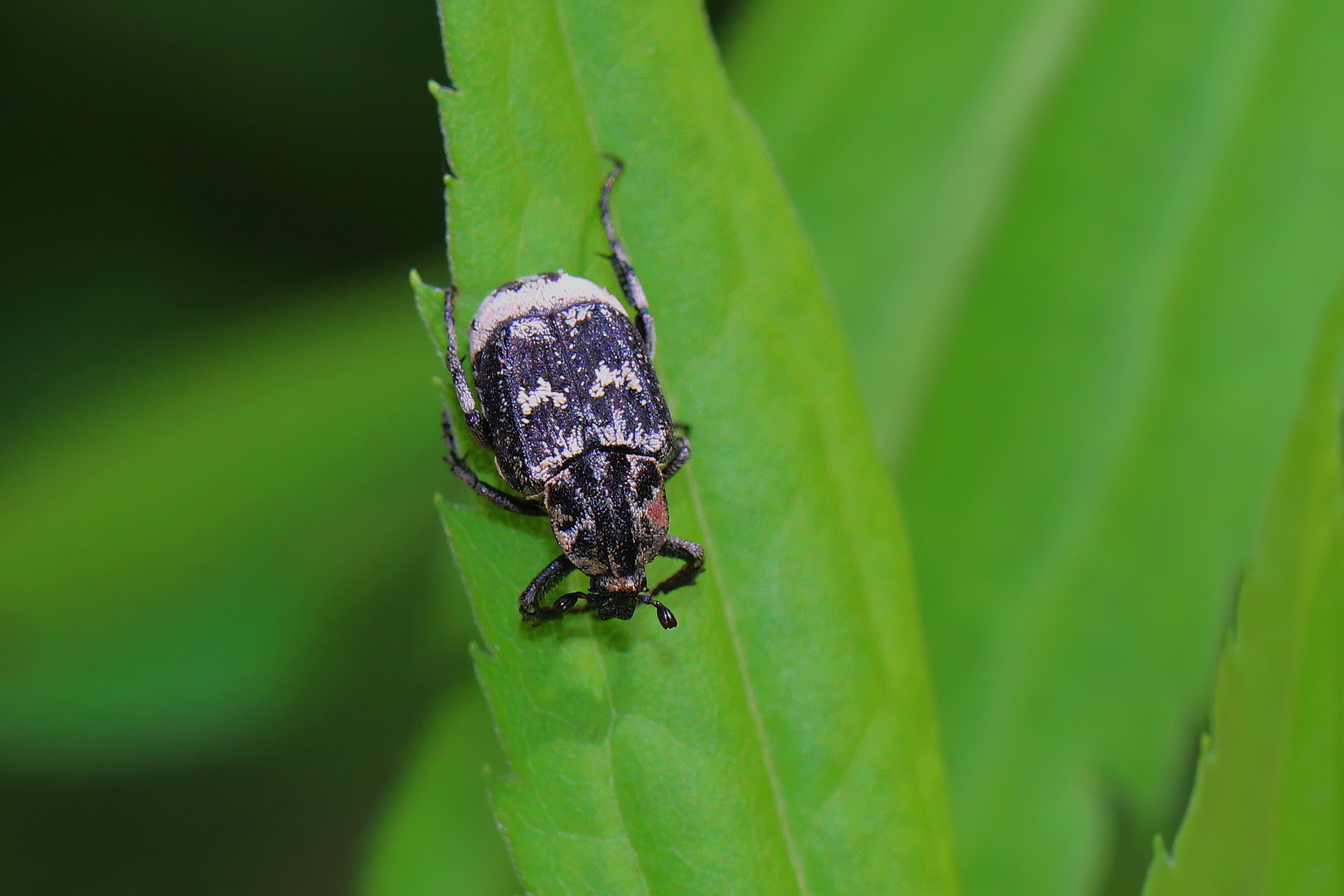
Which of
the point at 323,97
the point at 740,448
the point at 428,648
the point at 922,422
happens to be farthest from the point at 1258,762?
the point at 323,97

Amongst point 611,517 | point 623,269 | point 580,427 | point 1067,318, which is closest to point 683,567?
point 611,517

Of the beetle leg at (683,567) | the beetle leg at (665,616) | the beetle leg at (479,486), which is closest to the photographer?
the beetle leg at (665,616)

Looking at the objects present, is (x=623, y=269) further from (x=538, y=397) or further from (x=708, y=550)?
(x=708, y=550)

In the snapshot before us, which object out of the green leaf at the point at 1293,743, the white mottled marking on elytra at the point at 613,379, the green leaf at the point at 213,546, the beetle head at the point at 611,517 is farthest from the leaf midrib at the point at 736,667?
the green leaf at the point at 213,546

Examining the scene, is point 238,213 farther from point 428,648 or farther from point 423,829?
point 423,829

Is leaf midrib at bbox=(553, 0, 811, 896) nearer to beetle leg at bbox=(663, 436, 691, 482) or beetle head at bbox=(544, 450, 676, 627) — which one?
beetle leg at bbox=(663, 436, 691, 482)

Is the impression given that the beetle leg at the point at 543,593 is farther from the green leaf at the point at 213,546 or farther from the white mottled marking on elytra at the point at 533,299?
the green leaf at the point at 213,546
